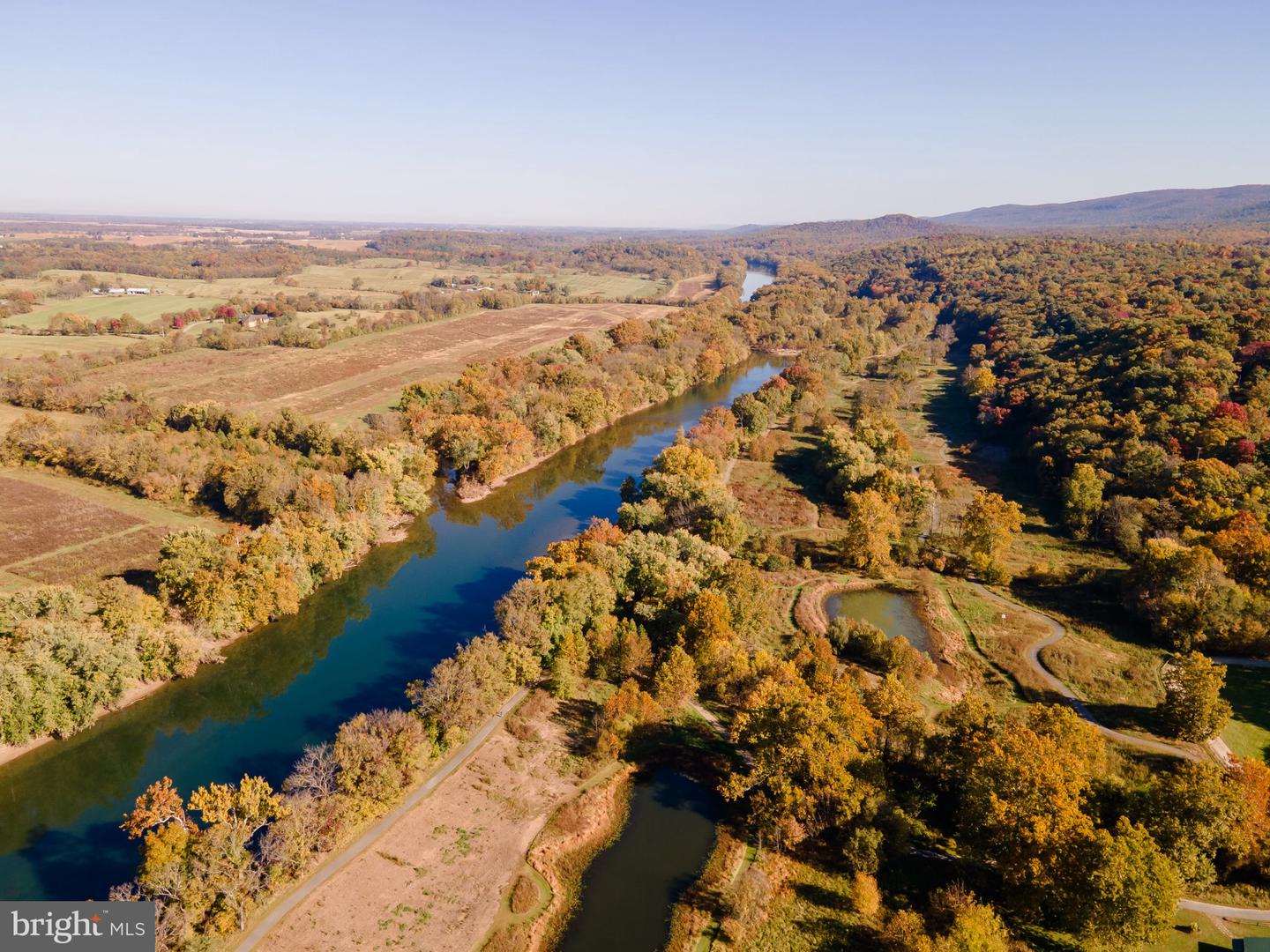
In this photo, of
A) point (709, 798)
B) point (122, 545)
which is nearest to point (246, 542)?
point (122, 545)

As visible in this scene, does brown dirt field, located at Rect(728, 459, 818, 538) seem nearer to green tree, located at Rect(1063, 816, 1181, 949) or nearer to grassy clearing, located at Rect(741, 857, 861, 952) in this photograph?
grassy clearing, located at Rect(741, 857, 861, 952)

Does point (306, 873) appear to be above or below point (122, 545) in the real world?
below

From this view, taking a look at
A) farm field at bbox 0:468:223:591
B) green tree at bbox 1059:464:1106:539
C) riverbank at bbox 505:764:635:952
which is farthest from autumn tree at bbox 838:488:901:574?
farm field at bbox 0:468:223:591

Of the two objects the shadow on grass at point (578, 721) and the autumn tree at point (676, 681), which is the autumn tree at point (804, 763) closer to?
the autumn tree at point (676, 681)

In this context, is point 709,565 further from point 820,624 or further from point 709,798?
point 709,798

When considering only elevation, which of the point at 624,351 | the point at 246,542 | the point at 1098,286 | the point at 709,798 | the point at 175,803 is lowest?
the point at 709,798

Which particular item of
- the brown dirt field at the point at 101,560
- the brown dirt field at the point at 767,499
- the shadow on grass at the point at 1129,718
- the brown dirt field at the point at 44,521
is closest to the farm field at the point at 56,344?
the brown dirt field at the point at 44,521

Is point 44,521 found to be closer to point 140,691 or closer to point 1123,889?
point 140,691
